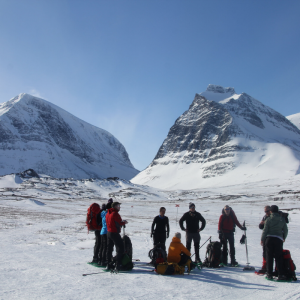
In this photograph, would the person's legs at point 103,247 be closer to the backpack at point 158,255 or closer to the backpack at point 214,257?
the backpack at point 158,255

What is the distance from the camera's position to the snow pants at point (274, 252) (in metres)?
6.51

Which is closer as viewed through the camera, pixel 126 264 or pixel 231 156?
pixel 126 264

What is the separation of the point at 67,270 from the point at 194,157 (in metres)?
181

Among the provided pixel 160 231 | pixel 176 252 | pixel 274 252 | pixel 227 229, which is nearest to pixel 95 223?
pixel 160 231

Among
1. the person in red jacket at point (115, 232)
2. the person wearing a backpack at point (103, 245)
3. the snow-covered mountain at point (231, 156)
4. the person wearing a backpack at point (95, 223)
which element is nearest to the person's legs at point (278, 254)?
the person in red jacket at point (115, 232)

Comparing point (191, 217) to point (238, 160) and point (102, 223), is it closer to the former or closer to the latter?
point (102, 223)

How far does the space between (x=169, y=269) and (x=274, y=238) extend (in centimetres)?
292

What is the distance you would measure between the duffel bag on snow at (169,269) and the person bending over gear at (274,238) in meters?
2.29

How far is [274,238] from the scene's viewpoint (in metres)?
6.75

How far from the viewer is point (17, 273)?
6.48 metres

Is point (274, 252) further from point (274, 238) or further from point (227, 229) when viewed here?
point (227, 229)

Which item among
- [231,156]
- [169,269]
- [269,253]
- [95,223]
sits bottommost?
[169,269]

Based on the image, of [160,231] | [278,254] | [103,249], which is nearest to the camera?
[278,254]

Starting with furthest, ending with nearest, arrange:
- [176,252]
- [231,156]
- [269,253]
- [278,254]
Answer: [231,156] < [176,252] < [269,253] < [278,254]
